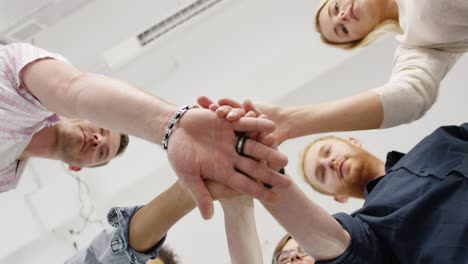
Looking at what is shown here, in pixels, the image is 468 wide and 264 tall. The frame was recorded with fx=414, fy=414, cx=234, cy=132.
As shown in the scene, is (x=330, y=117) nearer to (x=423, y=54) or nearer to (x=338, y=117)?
(x=338, y=117)

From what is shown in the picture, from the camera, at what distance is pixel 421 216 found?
111 centimetres

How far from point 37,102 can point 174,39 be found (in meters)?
1.60

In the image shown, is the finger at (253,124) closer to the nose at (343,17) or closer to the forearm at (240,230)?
the forearm at (240,230)

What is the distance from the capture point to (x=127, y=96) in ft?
3.11

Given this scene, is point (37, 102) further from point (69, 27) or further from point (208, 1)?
point (208, 1)

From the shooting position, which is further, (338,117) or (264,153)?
(338,117)

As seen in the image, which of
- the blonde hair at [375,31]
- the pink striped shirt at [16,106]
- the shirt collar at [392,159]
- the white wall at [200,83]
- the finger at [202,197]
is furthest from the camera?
the white wall at [200,83]

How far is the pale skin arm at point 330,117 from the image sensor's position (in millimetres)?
1222

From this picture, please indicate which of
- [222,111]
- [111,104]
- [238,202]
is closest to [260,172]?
[222,111]

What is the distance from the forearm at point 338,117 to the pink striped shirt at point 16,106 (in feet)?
2.25

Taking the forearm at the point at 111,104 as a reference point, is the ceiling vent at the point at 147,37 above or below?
below

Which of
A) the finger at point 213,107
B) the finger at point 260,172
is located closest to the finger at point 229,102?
the finger at point 213,107

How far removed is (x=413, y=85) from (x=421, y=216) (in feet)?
1.27

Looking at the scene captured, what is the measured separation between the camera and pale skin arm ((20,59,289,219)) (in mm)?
928
